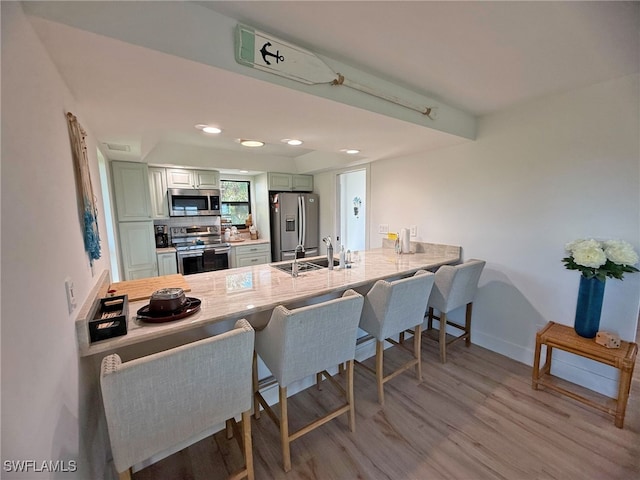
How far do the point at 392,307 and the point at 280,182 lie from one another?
10.7 ft

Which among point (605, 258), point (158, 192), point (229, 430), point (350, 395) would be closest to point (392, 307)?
point (350, 395)

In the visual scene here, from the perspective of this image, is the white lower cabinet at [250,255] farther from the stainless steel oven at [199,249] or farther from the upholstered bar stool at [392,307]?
the upholstered bar stool at [392,307]

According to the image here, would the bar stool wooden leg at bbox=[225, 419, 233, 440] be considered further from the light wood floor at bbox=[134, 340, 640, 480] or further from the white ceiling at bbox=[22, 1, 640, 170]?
the white ceiling at bbox=[22, 1, 640, 170]

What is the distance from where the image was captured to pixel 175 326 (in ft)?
4.12

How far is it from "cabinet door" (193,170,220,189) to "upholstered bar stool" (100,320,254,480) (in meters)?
3.33

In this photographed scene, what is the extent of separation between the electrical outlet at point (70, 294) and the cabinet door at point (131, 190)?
8.77 ft

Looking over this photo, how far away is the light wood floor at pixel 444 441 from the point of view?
57.8 inches

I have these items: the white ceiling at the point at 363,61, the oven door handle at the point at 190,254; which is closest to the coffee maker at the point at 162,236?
the oven door handle at the point at 190,254

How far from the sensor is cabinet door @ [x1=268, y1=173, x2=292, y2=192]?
4401 millimetres

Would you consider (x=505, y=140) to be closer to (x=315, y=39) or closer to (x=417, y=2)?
(x=417, y=2)

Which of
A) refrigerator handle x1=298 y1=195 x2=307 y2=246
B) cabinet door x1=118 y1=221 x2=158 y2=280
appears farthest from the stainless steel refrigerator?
cabinet door x1=118 y1=221 x2=158 y2=280

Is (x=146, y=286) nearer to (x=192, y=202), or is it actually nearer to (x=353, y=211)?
(x=192, y=202)

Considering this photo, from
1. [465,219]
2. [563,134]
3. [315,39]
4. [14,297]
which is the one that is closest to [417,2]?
[315,39]

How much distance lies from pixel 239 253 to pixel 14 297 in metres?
3.63
